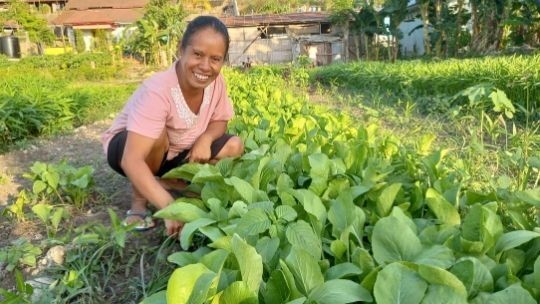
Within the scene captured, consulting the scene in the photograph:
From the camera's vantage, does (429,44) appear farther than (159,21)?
No

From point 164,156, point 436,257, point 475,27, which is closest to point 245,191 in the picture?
point 436,257

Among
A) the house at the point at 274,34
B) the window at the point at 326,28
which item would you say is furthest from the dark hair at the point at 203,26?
the window at the point at 326,28

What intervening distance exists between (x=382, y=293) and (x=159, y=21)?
958 inches

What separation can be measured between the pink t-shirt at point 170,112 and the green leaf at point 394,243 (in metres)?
1.38

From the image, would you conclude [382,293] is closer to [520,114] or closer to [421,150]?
[421,150]

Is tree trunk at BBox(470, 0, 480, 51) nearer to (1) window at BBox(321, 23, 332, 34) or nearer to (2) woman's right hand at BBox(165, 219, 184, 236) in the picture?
(1) window at BBox(321, 23, 332, 34)

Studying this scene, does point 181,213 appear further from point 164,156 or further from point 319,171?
point 164,156

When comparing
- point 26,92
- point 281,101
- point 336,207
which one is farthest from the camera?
point 26,92

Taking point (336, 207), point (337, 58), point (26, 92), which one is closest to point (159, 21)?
point (337, 58)

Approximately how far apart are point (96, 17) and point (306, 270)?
33.8 metres

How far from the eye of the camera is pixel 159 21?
2378 cm

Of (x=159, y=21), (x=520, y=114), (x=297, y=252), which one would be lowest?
(x=520, y=114)

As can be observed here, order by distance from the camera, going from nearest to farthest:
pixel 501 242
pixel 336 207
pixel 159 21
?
pixel 501 242 → pixel 336 207 → pixel 159 21

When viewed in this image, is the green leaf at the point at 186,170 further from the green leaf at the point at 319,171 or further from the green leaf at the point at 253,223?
the green leaf at the point at 253,223
